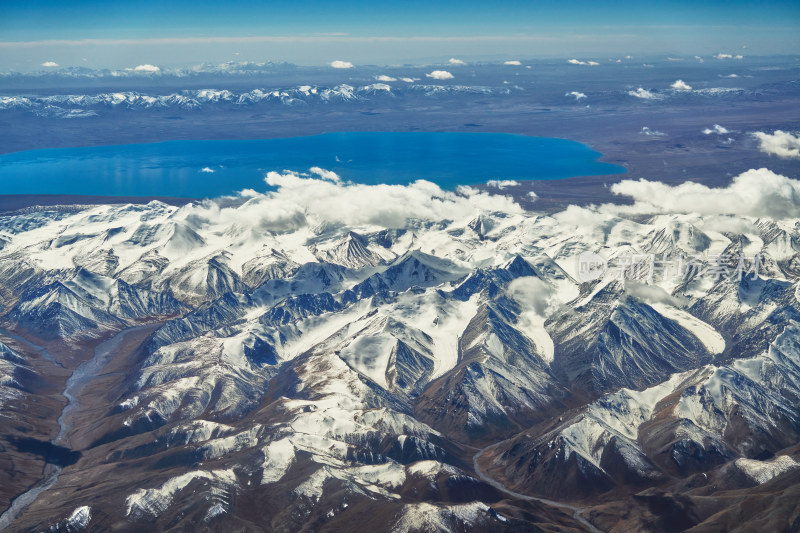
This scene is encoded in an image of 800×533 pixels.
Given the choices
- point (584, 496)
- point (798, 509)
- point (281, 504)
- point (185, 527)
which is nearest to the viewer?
point (798, 509)

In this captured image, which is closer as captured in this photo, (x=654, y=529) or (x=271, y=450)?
(x=654, y=529)

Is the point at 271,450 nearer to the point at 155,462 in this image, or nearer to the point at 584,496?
the point at 155,462

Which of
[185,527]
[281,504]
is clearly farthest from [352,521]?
[185,527]

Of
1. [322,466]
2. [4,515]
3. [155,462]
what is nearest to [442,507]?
[322,466]

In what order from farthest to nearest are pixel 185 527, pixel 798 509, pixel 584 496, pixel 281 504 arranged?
pixel 584 496 → pixel 281 504 → pixel 185 527 → pixel 798 509

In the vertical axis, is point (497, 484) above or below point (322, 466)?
below

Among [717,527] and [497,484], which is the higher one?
[717,527]

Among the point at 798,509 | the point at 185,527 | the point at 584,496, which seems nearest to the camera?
the point at 798,509

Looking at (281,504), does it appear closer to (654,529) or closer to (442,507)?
(442,507)

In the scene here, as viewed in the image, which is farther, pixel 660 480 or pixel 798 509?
pixel 660 480
